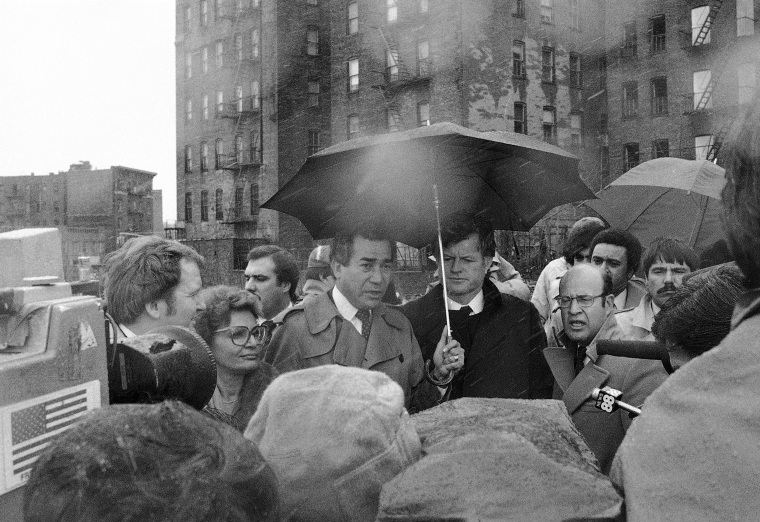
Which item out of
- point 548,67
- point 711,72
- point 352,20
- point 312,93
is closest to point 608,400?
point 711,72

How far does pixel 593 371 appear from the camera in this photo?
3918 mm

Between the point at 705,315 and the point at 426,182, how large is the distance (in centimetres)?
233

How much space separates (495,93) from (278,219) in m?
14.8

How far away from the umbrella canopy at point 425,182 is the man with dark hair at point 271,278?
1.36 m

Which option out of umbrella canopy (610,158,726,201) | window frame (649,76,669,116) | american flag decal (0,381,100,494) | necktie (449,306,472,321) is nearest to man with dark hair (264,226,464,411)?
necktie (449,306,472,321)

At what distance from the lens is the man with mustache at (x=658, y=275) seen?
5.31m

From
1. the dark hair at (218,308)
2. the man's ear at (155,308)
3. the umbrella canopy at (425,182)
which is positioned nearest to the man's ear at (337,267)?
the umbrella canopy at (425,182)

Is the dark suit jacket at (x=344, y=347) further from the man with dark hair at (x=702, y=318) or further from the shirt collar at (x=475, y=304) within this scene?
the man with dark hair at (x=702, y=318)

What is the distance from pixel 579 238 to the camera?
7.12 meters

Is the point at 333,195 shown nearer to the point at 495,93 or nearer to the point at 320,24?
the point at 495,93

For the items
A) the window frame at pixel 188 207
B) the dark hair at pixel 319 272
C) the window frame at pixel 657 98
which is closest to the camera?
the dark hair at pixel 319 272

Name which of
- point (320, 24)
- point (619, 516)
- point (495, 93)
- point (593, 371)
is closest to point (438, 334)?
point (593, 371)

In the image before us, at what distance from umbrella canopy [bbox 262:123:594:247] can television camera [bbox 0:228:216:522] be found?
258 centimetres

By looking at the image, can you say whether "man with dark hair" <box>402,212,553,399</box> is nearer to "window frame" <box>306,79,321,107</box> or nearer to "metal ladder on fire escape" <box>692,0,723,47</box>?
"metal ladder on fire escape" <box>692,0,723,47</box>
